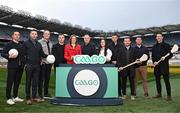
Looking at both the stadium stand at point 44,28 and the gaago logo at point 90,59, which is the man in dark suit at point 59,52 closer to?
the gaago logo at point 90,59

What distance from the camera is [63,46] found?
29.7 feet

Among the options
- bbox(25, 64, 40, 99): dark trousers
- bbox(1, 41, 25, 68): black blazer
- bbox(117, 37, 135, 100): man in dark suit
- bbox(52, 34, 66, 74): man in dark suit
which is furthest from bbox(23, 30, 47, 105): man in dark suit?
bbox(117, 37, 135, 100): man in dark suit

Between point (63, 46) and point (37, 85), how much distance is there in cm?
→ 143

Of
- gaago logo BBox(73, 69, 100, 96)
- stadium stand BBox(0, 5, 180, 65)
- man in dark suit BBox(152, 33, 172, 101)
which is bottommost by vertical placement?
gaago logo BBox(73, 69, 100, 96)

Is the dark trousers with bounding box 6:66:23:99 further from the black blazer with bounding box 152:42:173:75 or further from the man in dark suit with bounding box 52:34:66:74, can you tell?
the black blazer with bounding box 152:42:173:75

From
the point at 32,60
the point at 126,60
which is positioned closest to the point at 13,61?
the point at 32,60

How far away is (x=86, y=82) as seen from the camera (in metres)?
7.75

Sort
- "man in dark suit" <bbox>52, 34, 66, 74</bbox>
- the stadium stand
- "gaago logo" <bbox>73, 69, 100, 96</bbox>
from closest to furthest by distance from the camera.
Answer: "gaago logo" <bbox>73, 69, 100, 96</bbox>, "man in dark suit" <bbox>52, 34, 66, 74</bbox>, the stadium stand

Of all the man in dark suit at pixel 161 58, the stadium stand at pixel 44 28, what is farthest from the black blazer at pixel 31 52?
the stadium stand at pixel 44 28

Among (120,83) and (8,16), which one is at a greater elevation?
(8,16)

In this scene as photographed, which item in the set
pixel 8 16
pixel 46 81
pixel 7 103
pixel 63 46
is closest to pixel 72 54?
pixel 63 46

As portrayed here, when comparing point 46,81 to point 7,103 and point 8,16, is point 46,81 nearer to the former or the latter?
point 7,103

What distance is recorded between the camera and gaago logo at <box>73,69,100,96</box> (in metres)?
7.73

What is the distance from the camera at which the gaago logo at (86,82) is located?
7.73 m
